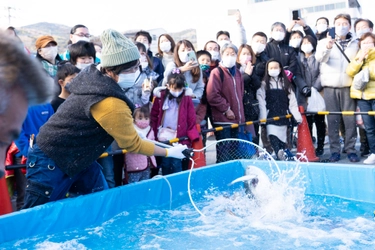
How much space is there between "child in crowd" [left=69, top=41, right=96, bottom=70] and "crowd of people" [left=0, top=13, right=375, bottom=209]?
1 centimetres

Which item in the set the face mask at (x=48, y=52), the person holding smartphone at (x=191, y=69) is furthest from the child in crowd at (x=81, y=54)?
the person holding smartphone at (x=191, y=69)

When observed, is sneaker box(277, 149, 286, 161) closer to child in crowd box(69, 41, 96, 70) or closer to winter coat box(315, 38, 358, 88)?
winter coat box(315, 38, 358, 88)

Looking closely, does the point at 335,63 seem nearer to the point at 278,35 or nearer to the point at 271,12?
the point at 278,35

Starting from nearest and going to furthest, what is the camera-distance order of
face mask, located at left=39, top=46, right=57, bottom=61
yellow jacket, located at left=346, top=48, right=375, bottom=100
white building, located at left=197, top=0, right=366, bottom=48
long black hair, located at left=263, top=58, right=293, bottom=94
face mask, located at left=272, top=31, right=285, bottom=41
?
face mask, located at left=39, top=46, right=57, bottom=61, yellow jacket, located at left=346, top=48, right=375, bottom=100, long black hair, located at left=263, top=58, right=293, bottom=94, face mask, located at left=272, top=31, right=285, bottom=41, white building, located at left=197, top=0, right=366, bottom=48

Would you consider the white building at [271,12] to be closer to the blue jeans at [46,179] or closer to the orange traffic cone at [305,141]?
the orange traffic cone at [305,141]

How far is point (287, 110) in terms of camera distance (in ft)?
27.7

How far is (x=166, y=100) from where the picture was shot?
6953 mm

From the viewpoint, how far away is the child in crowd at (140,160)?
6.52 m

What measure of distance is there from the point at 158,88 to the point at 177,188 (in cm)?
163

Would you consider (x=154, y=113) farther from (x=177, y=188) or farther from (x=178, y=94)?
(x=177, y=188)

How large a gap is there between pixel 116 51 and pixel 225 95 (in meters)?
3.88

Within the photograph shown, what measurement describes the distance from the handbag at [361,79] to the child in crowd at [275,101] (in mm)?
1029

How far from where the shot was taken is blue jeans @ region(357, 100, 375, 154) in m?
8.16

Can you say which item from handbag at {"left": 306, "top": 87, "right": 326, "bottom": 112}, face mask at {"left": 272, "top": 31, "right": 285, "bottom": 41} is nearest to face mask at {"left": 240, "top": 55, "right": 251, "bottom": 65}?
face mask at {"left": 272, "top": 31, "right": 285, "bottom": 41}
